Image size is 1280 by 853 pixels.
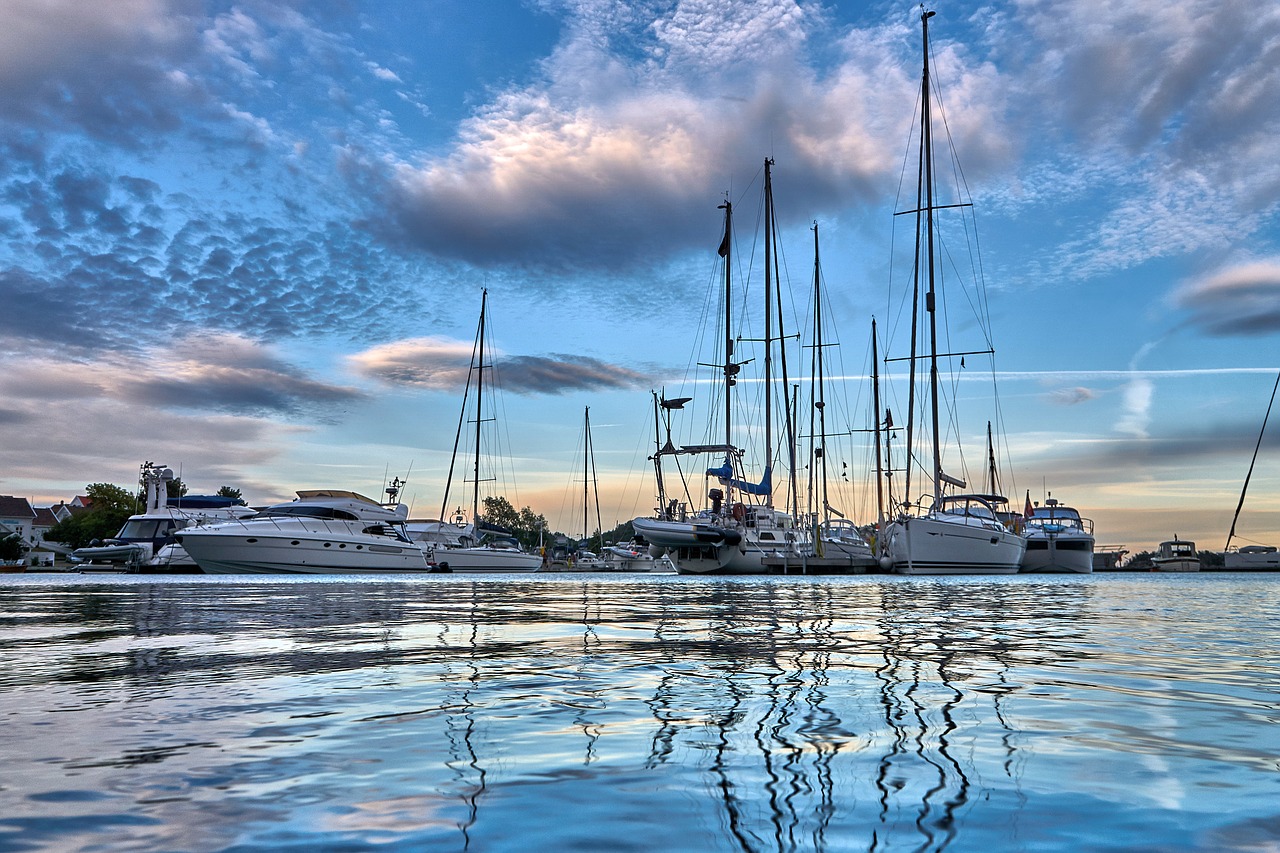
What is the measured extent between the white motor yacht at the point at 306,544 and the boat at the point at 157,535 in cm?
598

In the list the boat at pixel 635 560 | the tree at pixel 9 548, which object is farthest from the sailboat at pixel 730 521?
the tree at pixel 9 548

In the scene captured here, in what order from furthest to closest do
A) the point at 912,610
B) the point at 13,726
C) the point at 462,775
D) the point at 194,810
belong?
the point at 912,610, the point at 13,726, the point at 462,775, the point at 194,810

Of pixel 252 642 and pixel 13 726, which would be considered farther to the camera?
pixel 252 642

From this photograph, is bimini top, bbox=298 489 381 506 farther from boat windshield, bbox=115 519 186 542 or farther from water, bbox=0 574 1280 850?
water, bbox=0 574 1280 850

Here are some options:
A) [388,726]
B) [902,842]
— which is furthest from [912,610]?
[902,842]

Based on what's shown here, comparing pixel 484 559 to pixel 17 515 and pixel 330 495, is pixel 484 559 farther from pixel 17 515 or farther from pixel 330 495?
pixel 17 515

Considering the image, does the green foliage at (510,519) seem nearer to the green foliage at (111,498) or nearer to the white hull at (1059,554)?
the green foliage at (111,498)

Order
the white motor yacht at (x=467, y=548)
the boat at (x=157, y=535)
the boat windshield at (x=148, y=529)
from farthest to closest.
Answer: the boat windshield at (x=148, y=529) < the white motor yacht at (x=467, y=548) < the boat at (x=157, y=535)

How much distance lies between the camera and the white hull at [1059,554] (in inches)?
2307

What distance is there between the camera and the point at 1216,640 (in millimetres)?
9906

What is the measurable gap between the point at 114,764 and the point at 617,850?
2.29 metres

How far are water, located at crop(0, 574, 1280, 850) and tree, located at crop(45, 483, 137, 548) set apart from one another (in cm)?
10390

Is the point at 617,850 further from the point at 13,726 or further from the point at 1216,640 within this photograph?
the point at 1216,640

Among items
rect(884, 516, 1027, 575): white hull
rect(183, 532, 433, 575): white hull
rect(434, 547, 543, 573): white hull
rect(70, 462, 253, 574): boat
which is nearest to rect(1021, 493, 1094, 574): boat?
rect(884, 516, 1027, 575): white hull
